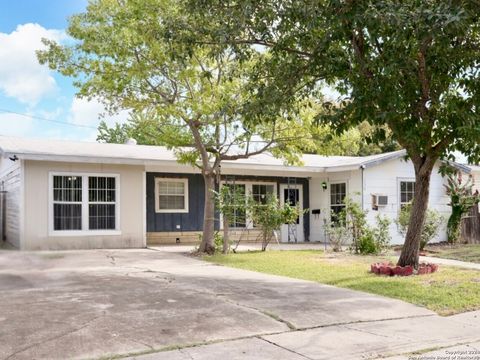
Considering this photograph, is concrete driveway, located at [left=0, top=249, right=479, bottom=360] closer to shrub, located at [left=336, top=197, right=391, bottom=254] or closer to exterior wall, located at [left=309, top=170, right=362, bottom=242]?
shrub, located at [left=336, top=197, right=391, bottom=254]

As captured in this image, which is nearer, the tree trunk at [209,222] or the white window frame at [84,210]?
the tree trunk at [209,222]

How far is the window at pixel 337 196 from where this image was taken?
18.7 meters

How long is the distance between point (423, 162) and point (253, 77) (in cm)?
399

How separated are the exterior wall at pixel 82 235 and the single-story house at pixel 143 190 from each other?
1.1 inches

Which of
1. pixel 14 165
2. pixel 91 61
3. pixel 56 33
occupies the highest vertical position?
pixel 56 33

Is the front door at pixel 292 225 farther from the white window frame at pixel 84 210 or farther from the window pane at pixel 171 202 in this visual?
the white window frame at pixel 84 210

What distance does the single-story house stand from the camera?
48.4 feet

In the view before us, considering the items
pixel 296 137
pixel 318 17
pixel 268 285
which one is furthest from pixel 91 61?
pixel 268 285

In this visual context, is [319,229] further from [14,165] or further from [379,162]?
[14,165]

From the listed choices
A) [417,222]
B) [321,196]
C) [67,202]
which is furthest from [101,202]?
[417,222]

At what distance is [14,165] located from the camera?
52.4ft

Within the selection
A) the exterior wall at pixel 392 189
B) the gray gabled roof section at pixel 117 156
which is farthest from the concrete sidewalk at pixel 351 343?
the exterior wall at pixel 392 189

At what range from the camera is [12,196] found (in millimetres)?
16625

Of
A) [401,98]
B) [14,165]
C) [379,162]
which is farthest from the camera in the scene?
[379,162]
